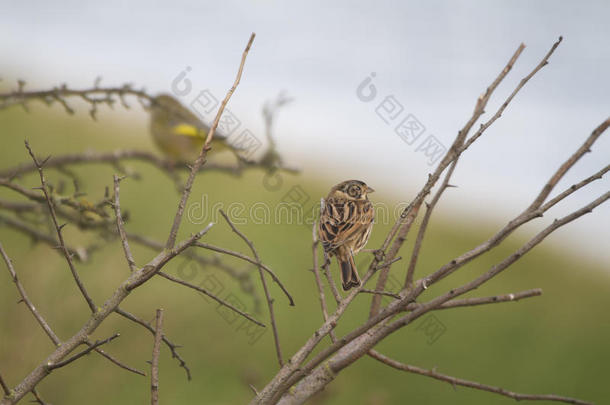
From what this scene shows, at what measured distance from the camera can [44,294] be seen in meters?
4.08

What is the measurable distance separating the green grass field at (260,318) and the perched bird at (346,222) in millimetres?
1103

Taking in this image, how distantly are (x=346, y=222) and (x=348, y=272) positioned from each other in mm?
240

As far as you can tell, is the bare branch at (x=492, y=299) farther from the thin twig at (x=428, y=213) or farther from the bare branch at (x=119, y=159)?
the bare branch at (x=119, y=159)

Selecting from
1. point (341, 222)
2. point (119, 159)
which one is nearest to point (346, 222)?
point (341, 222)

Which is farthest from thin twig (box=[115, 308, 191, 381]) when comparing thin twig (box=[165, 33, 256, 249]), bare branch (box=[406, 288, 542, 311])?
bare branch (box=[406, 288, 542, 311])

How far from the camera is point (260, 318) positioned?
16.7ft

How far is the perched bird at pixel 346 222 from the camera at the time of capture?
2488mm

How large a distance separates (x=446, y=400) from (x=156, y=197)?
12.0 ft

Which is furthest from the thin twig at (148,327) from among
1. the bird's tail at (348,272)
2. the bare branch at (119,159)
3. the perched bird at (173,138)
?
the perched bird at (173,138)

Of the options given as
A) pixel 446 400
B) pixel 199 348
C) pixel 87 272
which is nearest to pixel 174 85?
pixel 87 272

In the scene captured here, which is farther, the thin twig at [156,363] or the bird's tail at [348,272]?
the bird's tail at [348,272]

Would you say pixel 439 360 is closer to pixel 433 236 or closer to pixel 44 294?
pixel 433 236

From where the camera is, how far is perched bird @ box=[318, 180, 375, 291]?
2.49 metres

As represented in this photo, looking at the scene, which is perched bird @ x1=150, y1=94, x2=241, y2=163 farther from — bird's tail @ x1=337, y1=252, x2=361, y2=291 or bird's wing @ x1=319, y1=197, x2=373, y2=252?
bird's tail @ x1=337, y1=252, x2=361, y2=291
